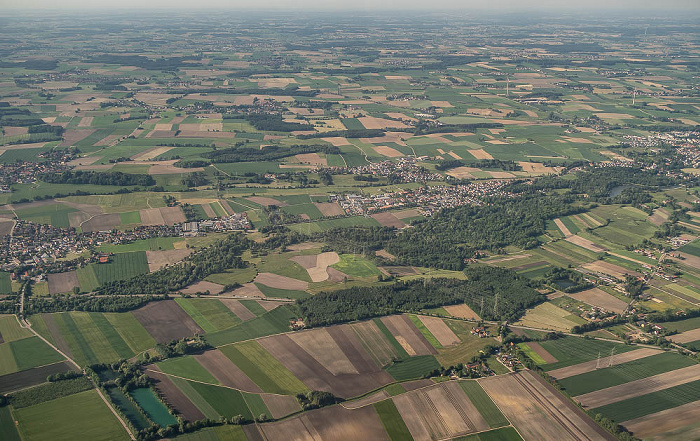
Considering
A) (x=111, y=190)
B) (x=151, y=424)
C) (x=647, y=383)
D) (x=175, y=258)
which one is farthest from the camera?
(x=111, y=190)

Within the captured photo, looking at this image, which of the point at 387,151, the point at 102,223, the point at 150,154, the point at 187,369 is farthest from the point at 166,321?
the point at 387,151

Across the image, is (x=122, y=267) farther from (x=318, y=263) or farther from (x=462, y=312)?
(x=462, y=312)

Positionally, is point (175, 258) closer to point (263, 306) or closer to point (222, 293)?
point (222, 293)

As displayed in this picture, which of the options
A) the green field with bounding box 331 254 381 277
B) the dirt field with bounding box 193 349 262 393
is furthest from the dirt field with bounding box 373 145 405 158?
the dirt field with bounding box 193 349 262 393

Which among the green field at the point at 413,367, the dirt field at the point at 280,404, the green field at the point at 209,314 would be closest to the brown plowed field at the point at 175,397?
the dirt field at the point at 280,404

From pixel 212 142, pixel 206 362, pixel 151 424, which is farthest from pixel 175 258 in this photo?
pixel 212 142

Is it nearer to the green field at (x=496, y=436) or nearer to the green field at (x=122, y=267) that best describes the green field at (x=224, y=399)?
the green field at (x=496, y=436)

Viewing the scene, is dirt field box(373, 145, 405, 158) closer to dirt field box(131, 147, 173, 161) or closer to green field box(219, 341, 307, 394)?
dirt field box(131, 147, 173, 161)
